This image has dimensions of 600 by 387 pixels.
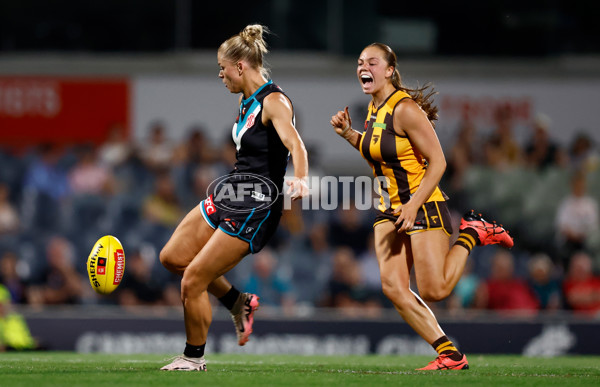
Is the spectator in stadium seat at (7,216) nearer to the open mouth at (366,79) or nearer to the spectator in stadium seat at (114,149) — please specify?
the spectator in stadium seat at (114,149)

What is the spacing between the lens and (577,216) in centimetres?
1402

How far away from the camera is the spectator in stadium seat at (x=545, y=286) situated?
41.1 feet

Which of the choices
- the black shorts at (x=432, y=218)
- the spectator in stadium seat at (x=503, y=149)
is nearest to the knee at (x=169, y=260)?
the black shorts at (x=432, y=218)

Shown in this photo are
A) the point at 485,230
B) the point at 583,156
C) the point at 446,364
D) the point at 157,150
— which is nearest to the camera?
the point at 446,364

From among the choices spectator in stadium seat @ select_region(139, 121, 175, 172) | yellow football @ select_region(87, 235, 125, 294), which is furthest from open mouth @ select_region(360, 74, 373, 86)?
spectator in stadium seat @ select_region(139, 121, 175, 172)

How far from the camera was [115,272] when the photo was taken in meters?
7.12

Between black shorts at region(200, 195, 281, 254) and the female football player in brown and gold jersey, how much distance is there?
33.1 inches

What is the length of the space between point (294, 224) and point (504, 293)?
3223 mm

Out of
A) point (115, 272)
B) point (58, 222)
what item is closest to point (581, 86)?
point (58, 222)

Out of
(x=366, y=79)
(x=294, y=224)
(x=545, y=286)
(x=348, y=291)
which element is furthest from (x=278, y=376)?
(x=294, y=224)

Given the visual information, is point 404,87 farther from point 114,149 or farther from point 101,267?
point 114,149

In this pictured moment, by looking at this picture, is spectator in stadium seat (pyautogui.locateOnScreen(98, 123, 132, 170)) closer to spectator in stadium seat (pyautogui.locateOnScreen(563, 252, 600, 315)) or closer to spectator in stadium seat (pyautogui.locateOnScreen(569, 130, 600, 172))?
spectator in stadium seat (pyautogui.locateOnScreen(563, 252, 600, 315))

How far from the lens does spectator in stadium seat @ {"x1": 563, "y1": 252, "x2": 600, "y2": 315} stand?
1248 centimetres

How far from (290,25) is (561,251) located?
607cm
